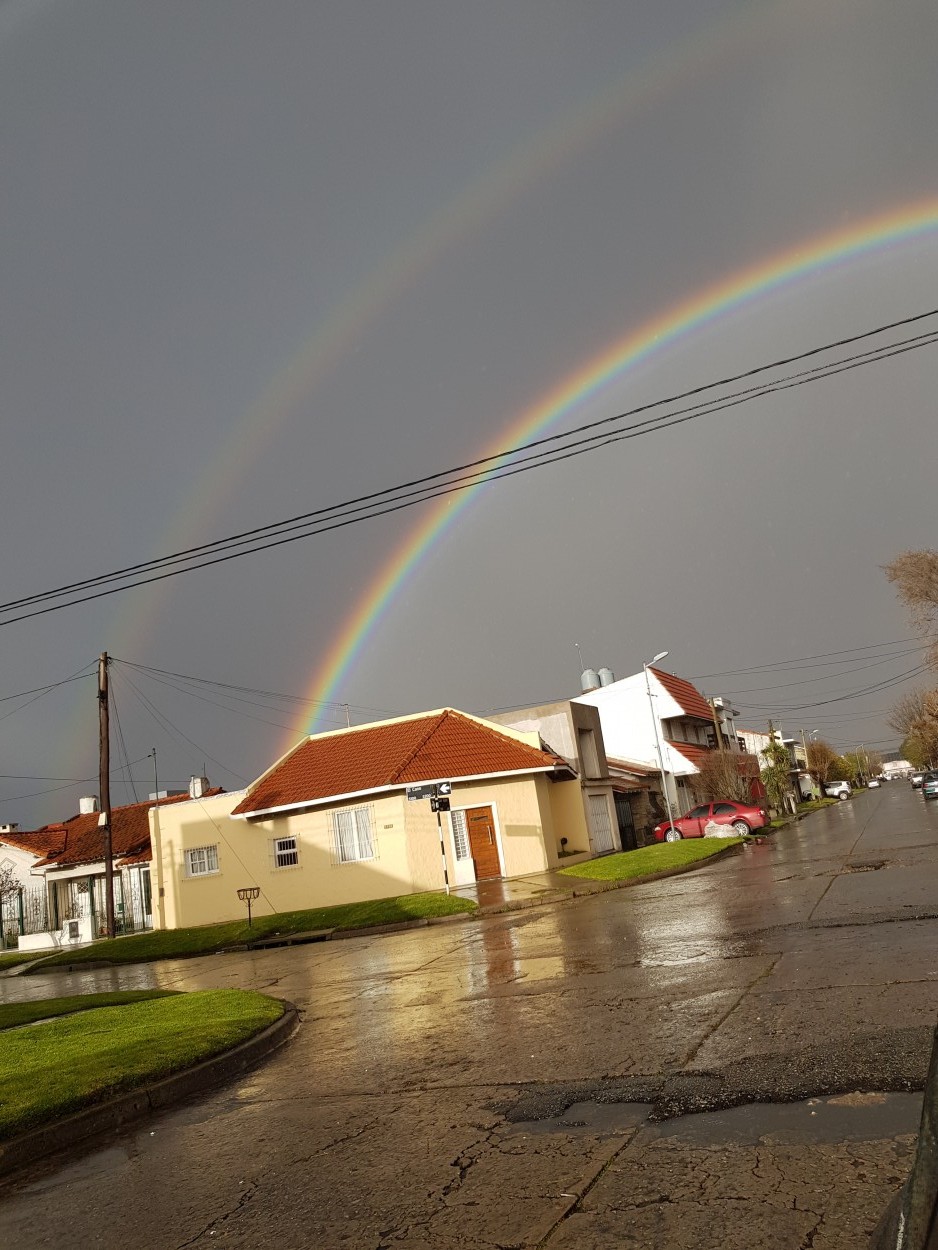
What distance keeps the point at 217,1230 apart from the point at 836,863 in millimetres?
18262

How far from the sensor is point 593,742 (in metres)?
42.2

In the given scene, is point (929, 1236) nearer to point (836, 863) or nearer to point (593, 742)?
point (836, 863)

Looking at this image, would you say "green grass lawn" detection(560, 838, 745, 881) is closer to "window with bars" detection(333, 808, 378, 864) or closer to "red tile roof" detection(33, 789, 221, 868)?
"window with bars" detection(333, 808, 378, 864)

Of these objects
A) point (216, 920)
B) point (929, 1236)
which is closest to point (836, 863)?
point (929, 1236)

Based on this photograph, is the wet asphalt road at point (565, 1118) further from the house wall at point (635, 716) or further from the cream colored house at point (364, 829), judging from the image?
the house wall at point (635, 716)

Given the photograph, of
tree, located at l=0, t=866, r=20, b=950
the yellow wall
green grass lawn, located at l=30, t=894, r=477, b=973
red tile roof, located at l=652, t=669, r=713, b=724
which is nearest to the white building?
red tile roof, located at l=652, t=669, r=713, b=724

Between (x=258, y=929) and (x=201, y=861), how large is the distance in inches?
318

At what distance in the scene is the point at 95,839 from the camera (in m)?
44.6

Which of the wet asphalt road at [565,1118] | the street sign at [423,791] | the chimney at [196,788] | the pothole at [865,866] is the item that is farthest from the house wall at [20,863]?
the wet asphalt road at [565,1118]

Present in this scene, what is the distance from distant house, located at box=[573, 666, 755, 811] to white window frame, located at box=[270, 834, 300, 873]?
2615 centimetres

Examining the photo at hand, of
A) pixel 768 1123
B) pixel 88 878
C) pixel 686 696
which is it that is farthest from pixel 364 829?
pixel 686 696

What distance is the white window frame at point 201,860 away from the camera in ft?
112

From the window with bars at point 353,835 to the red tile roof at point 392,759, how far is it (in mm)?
950

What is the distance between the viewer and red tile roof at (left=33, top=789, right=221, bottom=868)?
40.9 metres
